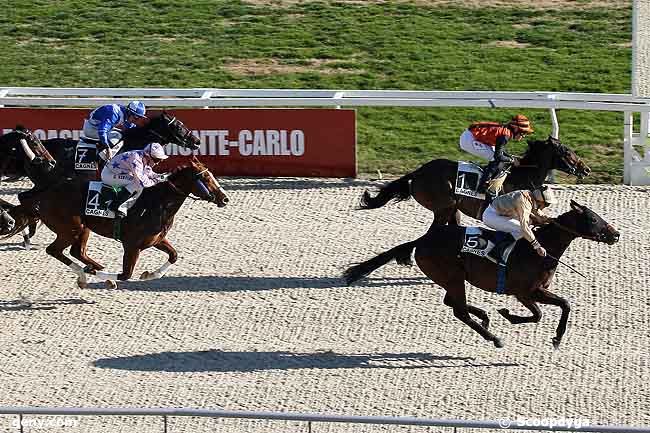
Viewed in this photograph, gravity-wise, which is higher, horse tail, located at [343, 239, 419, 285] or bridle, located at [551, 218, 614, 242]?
bridle, located at [551, 218, 614, 242]

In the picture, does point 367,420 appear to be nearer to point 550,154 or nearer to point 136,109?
point 550,154

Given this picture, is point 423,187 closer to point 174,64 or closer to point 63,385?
point 63,385

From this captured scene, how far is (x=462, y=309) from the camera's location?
41.7 feet

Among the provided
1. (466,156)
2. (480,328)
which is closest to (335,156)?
(466,156)

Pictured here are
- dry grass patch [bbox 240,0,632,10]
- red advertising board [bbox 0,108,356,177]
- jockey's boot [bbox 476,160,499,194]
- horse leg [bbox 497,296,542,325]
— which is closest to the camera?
horse leg [bbox 497,296,542,325]

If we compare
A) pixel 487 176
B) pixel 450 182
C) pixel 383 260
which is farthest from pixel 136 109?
pixel 383 260

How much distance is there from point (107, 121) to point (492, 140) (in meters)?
4.06

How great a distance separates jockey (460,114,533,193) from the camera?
14.5 m

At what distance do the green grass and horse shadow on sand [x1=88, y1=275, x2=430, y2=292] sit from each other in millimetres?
5212

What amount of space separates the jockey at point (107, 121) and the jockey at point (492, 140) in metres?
3.55

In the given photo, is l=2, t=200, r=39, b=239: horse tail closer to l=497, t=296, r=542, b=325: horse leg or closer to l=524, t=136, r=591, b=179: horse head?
l=497, t=296, r=542, b=325: horse leg

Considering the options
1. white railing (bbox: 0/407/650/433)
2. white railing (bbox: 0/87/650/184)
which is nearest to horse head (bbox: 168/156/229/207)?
white railing (bbox: 0/87/650/184)

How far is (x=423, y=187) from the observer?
14.6 m

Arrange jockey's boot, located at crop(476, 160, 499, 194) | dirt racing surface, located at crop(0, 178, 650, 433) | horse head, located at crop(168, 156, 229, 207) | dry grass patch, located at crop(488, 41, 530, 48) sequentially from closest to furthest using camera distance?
dirt racing surface, located at crop(0, 178, 650, 433) → horse head, located at crop(168, 156, 229, 207) → jockey's boot, located at crop(476, 160, 499, 194) → dry grass patch, located at crop(488, 41, 530, 48)
